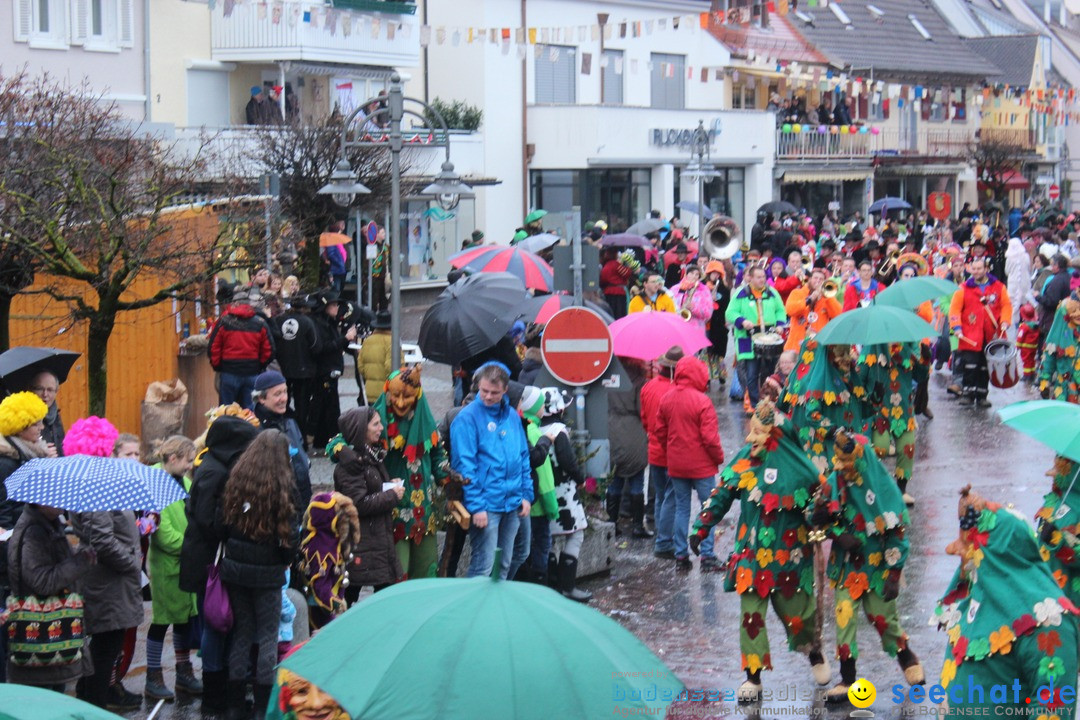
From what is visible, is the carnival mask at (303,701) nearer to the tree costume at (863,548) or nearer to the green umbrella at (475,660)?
the green umbrella at (475,660)

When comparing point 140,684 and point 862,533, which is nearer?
point 862,533

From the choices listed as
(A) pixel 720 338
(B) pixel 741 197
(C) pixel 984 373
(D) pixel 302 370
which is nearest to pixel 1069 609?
(D) pixel 302 370

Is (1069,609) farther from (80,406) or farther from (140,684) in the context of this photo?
(80,406)

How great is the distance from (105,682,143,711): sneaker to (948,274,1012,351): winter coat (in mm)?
11511

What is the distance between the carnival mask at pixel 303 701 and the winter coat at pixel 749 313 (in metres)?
13.2

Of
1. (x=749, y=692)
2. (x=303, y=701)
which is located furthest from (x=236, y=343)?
(x=303, y=701)

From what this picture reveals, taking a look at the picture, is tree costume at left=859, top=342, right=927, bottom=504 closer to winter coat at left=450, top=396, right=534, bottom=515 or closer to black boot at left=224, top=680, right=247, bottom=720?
winter coat at left=450, top=396, right=534, bottom=515

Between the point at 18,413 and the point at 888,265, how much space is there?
→ 49.2 ft

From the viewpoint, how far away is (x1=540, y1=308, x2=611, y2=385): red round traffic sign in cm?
1091

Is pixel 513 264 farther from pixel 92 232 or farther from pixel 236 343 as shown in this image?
pixel 92 232

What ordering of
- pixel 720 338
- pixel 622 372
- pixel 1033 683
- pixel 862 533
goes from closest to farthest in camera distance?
pixel 1033 683 < pixel 862 533 < pixel 622 372 < pixel 720 338

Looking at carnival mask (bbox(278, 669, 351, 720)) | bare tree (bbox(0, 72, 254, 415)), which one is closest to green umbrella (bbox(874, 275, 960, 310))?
bare tree (bbox(0, 72, 254, 415))

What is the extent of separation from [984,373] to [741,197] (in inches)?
1043

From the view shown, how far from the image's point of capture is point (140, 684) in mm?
8625
